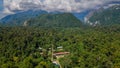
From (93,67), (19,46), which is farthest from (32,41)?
(93,67)

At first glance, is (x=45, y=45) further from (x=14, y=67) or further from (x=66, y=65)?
(x=14, y=67)

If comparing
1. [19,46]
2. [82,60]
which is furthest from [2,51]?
[82,60]

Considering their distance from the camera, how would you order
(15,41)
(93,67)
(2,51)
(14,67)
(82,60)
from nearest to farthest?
(14,67) < (93,67) < (82,60) < (2,51) < (15,41)

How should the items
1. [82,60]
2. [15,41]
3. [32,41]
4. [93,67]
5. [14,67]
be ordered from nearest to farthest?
[14,67] → [93,67] → [82,60] → [15,41] → [32,41]

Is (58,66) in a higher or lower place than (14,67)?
lower

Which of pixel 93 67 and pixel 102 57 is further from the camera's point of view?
pixel 102 57

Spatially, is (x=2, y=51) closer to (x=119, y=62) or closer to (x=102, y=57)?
(x=102, y=57)

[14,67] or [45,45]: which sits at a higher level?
[14,67]

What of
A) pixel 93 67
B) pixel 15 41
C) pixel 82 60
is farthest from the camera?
pixel 15 41

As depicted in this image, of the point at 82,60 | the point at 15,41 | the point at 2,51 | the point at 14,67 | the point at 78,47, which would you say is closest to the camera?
the point at 14,67
